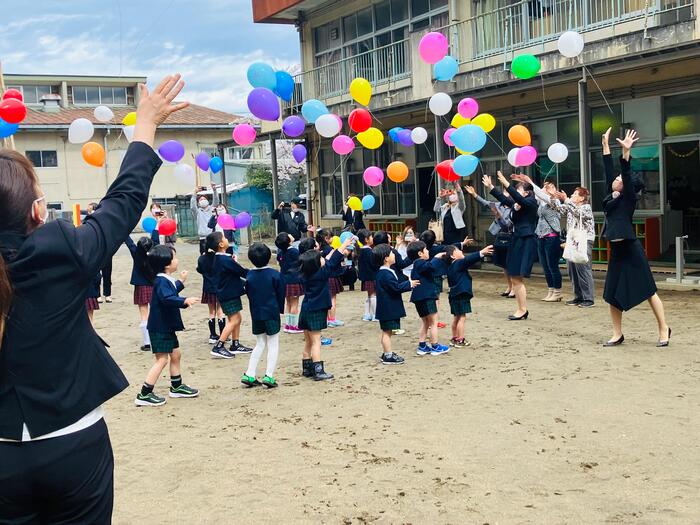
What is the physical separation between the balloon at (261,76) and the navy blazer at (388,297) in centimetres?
364

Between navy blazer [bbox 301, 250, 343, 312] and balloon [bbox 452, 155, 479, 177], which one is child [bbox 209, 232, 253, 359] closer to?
navy blazer [bbox 301, 250, 343, 312]

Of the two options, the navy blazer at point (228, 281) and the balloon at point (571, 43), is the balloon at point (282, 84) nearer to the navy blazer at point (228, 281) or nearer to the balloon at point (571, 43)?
the navy blazer at point (228, 281)

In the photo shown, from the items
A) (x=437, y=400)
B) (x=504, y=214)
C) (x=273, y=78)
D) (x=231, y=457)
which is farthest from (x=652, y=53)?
(x=231, y=457)

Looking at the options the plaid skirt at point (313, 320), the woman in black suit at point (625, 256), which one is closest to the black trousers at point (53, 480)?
the plaid skirt at point (313, 320)

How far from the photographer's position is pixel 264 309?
695 centimetres

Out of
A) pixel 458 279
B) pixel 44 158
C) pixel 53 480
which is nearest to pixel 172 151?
pixel 458 279

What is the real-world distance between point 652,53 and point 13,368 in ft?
32.8

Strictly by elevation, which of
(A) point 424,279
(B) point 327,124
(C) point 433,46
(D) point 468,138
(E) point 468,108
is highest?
(C) point 433,46

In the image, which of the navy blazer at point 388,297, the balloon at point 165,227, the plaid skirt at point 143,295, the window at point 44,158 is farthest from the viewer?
the window at point 44,158

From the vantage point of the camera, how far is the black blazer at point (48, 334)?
6.56 ft

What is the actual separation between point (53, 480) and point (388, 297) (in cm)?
573

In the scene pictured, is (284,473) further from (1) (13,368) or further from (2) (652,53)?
(2) (652,53)

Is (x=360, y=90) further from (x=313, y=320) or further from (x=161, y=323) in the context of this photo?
(x=161, y=323)

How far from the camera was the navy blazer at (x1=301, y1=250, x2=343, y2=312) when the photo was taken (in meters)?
7.16
